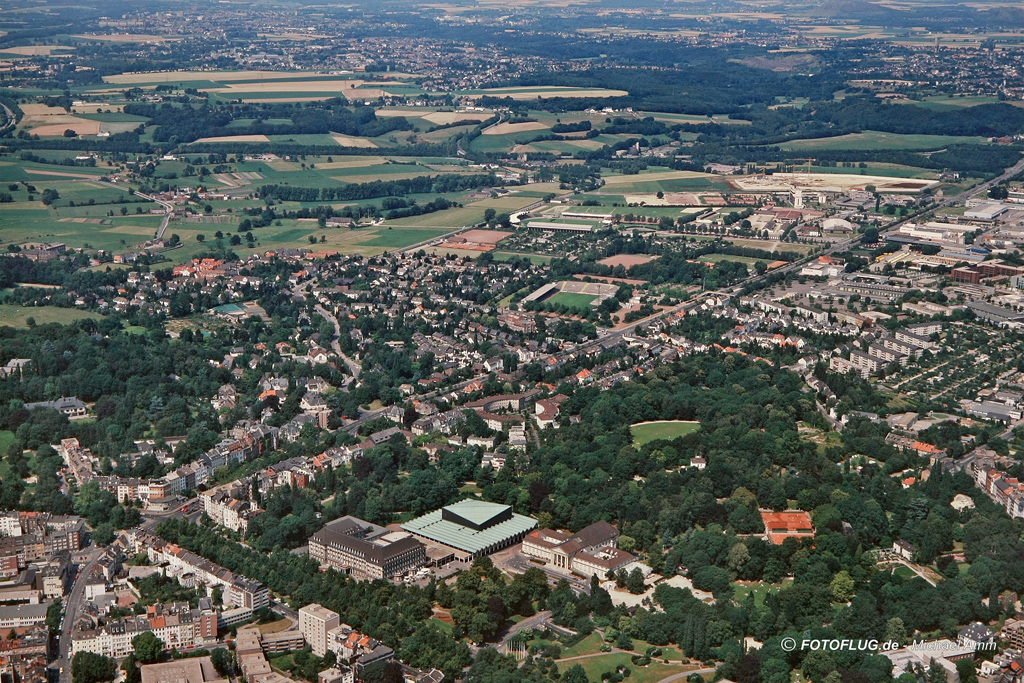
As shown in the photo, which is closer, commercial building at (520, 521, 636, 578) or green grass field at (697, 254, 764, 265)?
commercial building at (520, 521, 636, 578)

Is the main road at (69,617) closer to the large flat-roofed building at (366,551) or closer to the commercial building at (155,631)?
the commercial building at (155,631)

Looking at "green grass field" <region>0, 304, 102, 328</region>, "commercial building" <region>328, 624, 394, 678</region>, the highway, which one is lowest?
the highway

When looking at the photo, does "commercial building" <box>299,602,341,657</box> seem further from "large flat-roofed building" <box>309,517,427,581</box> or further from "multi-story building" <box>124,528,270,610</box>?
"large flat-roofed building" <box>309,517,427,581</box>

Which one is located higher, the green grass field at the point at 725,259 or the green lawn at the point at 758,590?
the green lawn at the point at 758,590

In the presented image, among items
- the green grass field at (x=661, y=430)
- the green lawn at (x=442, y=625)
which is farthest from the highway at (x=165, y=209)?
the green lawn at (x=442, y=625)

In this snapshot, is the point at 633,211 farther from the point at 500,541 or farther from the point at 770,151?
the point at 500,541

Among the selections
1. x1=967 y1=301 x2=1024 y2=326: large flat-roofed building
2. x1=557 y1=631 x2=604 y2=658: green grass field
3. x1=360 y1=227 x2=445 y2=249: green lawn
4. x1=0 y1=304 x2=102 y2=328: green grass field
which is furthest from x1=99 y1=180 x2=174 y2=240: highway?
x1=557 y1=631 x2=604 y2=658: green grass field
